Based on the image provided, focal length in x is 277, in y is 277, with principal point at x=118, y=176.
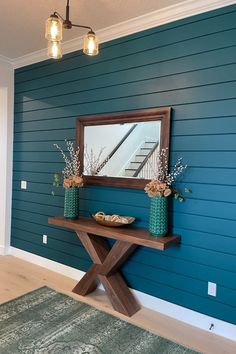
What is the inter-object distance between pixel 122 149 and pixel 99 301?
4.95ft

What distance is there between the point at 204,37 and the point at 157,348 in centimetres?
244

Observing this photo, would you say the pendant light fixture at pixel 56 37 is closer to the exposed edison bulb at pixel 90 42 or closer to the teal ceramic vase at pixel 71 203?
the exposed edison bulb at pixel 90 42

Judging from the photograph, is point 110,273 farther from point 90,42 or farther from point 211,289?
point 90,42

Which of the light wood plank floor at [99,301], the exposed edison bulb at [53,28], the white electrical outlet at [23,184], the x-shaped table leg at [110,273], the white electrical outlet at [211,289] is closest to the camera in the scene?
the exposed edison bulb at [53,28]

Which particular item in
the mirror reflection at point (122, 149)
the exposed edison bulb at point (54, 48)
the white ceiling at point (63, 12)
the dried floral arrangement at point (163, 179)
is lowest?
the dried floral arrangement at point (163, 179)

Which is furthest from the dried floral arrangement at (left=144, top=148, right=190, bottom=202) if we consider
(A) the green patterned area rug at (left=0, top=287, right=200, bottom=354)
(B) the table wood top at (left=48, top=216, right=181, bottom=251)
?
(A) the green patterned area rug at (left=0, top=287, right=200, bottom=354)

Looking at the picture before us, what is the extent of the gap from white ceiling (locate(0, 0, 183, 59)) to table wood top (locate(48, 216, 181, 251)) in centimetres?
192

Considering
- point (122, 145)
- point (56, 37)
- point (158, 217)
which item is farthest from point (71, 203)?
point (56, 37)

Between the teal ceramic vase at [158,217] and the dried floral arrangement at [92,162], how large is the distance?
2.69 feet

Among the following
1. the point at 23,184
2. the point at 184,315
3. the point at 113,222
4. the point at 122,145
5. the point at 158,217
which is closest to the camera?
the point at 158,217

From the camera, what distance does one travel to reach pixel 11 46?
3.29m

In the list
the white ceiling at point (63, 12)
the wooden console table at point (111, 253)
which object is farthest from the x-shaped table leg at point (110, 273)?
the white ceiling at point (63, 12)

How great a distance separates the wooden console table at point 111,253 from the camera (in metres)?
2.34

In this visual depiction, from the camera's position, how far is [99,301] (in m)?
2.70
